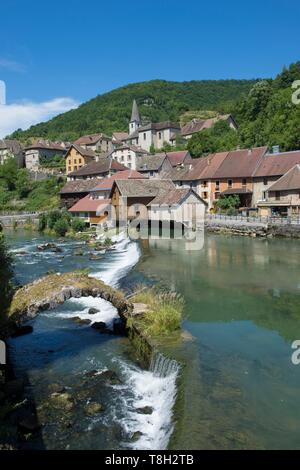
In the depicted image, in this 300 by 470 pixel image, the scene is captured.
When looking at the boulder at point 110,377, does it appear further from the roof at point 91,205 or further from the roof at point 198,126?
the roof at point 198,126

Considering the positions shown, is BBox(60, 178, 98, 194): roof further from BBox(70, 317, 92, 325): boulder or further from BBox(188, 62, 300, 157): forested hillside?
BBox(70, 317, 92, 325): boulder

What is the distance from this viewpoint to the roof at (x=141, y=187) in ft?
173

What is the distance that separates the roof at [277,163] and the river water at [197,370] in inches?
1149

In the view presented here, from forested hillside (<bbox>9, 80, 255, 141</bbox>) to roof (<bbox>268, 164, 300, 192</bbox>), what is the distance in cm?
9231

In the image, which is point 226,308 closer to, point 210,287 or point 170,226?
point 210,287

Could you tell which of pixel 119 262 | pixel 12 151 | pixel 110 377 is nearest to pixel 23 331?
pixel 110 377

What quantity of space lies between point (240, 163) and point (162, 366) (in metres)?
51.2

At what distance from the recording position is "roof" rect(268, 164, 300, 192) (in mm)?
47244

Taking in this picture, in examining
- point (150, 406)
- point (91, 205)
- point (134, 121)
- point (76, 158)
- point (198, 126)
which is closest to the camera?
point (150, 406)

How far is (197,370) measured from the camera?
1186cm

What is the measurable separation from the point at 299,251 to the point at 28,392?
88.2ft

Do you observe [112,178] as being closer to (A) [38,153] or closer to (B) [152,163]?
(B) [152,163]

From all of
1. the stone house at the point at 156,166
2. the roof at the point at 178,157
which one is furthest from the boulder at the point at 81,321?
the roof at the point at 178,157

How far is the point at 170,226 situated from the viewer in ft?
169
